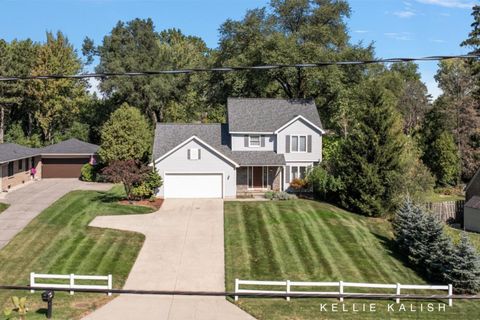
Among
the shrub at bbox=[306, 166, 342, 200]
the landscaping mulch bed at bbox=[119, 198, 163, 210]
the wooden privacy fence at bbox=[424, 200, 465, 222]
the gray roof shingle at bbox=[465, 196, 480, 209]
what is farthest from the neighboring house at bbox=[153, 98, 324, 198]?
the gray roof shingle at bbox=[465, 196, 480, 209]

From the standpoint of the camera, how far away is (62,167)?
45.7 m

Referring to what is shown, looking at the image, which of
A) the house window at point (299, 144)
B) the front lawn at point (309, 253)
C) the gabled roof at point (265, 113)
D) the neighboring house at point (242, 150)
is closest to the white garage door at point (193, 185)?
the neighboring house at point (242, 150)

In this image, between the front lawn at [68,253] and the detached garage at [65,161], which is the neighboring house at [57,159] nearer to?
the detached garage at [65,161]

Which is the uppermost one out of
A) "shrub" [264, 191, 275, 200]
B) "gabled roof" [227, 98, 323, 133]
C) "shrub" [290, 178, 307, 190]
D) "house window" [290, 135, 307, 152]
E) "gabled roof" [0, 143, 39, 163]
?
"gabled roof" [227, 98, 323, 133]

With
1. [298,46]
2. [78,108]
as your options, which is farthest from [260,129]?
[78,108]

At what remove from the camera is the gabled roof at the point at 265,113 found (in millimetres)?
39750

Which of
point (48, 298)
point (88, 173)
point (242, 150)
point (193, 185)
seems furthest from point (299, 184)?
point (48, 298)

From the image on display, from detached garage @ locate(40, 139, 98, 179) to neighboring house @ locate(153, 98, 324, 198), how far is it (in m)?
9.01

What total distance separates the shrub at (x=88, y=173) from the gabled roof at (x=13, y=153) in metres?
4.50

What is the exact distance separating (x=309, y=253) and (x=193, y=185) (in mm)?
14126

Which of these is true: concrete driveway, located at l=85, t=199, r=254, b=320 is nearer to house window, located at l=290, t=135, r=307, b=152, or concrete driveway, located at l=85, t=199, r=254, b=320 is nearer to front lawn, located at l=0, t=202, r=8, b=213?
front lawn, located at l=0, t=202, r=8, b=213

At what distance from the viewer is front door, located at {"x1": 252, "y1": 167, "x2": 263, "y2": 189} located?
129ft

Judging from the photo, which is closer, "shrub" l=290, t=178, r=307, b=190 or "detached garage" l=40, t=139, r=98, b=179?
"shrub" l=290, t=178, r=307, b=190

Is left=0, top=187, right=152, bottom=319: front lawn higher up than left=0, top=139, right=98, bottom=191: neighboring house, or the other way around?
left=0, top=139, right=98, bottom=191: neighboring house
